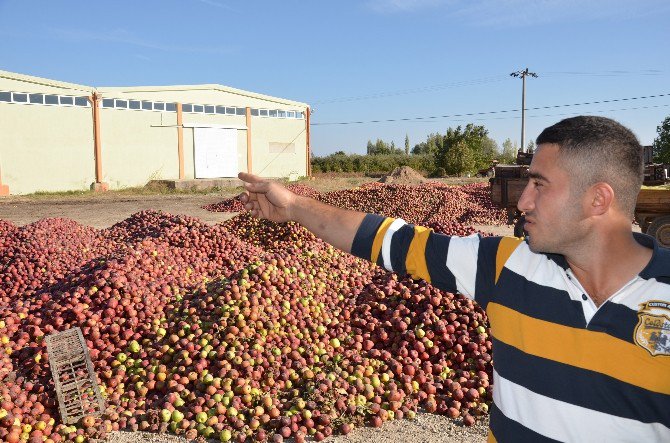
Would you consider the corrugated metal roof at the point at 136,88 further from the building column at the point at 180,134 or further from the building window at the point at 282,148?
the building window at the point at 282,148

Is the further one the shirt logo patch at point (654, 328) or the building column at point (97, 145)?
the building column at point (97, 145)

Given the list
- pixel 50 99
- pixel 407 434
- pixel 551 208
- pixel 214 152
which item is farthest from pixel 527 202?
pixel 214 152

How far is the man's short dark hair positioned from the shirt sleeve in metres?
0.45

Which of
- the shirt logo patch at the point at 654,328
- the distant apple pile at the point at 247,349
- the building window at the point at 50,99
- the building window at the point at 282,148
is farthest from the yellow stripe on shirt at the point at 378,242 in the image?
the building window at the point at 282,148

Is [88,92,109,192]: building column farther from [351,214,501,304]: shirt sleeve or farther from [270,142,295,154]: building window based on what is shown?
[351,214,501,304]: shirt sleeve

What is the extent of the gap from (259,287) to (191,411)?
5.37 feet

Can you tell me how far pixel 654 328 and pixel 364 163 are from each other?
60829mm

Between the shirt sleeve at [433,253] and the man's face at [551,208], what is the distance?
0.26 meters

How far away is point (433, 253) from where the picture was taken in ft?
6.98

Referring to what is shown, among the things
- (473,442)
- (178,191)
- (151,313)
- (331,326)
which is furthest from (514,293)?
(178,191)

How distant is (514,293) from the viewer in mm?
1886

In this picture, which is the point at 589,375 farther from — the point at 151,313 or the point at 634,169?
the point at 151,313

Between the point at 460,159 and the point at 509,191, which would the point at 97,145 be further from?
the point at 460,159

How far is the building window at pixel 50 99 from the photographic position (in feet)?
88.2
